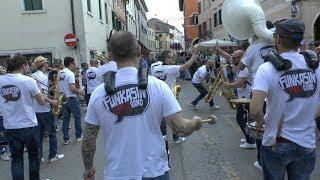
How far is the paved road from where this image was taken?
6.31 metres

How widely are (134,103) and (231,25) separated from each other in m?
4.33

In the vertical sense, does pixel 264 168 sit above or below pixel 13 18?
below

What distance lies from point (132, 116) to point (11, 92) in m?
3.06

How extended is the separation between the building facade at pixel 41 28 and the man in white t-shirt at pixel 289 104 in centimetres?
1702

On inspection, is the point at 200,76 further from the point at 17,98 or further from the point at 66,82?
the point at 17,98

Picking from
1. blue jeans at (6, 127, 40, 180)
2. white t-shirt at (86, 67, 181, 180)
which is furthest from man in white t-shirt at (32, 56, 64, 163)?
white t-shirt at (86, 67, 181, 180)

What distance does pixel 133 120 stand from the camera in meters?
2.86

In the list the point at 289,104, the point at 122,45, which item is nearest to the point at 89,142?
the point at 122,45

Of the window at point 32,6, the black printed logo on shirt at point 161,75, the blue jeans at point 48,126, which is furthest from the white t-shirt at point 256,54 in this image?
the window at point 32,6

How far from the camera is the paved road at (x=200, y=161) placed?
631 centimetres

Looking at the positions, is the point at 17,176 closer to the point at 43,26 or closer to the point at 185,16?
the point at 43,26

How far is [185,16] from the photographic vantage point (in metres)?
69.9

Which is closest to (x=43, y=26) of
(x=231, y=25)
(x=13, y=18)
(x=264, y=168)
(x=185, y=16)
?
(x=13, y=18)

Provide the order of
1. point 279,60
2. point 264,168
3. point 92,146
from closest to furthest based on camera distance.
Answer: point 92,146 → point 279,60 → point 264,168
